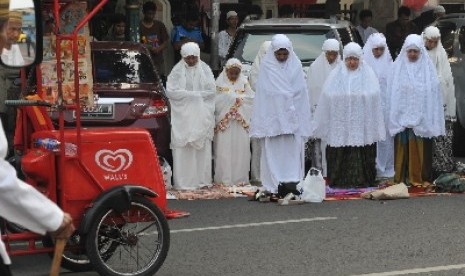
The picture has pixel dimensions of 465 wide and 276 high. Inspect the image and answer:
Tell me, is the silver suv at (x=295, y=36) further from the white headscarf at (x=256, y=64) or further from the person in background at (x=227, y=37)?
the person in background at (x=227, y=37)

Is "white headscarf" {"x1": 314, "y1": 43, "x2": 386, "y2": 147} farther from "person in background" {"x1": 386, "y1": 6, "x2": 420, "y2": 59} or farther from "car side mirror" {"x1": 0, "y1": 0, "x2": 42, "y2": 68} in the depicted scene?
"car side mirror" {"x1": 0, "y1": 0, "x2": 42, "y2": 68}

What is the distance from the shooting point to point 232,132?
14352 mm

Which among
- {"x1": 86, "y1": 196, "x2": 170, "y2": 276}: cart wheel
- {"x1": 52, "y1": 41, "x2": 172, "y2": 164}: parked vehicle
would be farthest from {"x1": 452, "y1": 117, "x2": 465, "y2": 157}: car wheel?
{"x1": 86, "y1": 196, "x2": 170, "y2": 276}: cart wheel

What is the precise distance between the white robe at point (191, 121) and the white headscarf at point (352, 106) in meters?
1.35

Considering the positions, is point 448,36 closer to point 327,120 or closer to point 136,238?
point 327,120

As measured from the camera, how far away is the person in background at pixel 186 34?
1862 cm

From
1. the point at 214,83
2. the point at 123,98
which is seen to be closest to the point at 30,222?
the point at 123,98

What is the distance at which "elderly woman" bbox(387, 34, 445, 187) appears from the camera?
1394 centimetres

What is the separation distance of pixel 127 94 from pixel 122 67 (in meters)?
0.59

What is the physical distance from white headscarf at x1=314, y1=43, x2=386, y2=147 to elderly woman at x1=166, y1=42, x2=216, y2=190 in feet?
4.40

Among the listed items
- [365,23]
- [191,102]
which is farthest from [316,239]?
[365,23]

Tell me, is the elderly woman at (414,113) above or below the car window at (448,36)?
below

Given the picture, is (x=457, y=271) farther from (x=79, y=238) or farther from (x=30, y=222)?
(x=30, y=222)

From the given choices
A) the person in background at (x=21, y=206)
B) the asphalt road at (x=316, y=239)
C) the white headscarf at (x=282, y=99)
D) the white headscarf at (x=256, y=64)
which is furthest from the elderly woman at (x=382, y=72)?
the person in background at (x=21, y=206)
